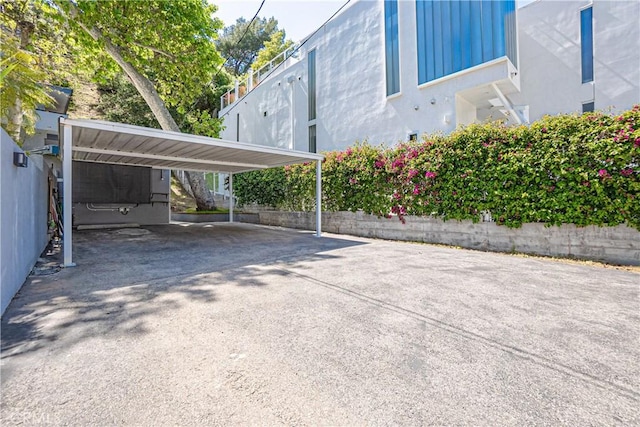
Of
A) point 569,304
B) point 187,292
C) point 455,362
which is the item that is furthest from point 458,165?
point 187,292

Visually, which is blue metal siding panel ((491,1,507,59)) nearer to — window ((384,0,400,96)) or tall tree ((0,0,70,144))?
window ((384,0,400,96))

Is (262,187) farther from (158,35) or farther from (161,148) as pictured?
(158,35)

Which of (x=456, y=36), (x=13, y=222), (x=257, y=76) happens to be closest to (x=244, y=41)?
(x=257, y=76)

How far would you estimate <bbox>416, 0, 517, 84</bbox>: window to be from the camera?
7.29 metres

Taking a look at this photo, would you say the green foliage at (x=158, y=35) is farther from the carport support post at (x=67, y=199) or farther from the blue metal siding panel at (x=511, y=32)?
the blue metal siding panel at (x=511, y=32)

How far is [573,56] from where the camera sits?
340 inches

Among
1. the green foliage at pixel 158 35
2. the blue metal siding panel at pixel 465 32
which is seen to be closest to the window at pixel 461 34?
the blue metal siding panel at pixel 465 32

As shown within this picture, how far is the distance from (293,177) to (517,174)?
20.9ft

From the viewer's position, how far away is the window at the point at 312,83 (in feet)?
42.3

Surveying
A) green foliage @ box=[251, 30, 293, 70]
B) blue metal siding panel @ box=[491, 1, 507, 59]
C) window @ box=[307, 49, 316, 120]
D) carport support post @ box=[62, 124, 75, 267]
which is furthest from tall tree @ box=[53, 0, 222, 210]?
green foliage @ box=[251, 30, 293, 70]

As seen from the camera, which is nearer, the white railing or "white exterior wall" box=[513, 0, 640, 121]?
"white exterior wall" box=[513, 0, 640, 121]

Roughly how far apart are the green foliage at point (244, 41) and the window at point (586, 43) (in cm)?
2336

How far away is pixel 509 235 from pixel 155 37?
1225 centimetres

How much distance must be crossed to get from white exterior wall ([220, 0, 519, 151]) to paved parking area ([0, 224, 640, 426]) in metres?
5.90
